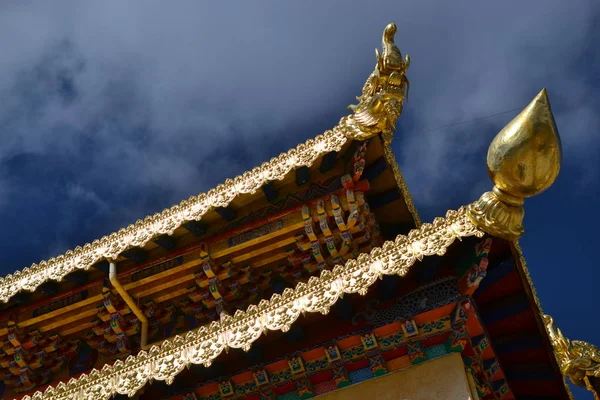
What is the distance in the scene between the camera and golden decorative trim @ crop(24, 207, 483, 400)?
5.73m

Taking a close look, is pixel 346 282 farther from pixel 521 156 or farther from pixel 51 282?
pixel 51 282

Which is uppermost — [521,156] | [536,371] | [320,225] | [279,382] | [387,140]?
[387,140]

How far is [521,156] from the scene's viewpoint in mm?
5441

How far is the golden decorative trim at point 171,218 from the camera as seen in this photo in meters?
7.69

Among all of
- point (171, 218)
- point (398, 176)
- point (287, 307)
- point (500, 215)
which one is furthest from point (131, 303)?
point (500, 215)

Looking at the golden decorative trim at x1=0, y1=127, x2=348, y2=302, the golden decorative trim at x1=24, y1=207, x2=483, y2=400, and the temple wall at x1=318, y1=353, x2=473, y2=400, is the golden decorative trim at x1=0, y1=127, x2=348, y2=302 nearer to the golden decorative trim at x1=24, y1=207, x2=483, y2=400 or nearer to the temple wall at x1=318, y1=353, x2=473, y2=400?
the golden decorative trim at x1=24, y1=207, x2=483, y2=400

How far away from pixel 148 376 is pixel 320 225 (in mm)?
2606

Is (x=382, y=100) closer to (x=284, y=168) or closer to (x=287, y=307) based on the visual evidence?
(x=284, y=168)

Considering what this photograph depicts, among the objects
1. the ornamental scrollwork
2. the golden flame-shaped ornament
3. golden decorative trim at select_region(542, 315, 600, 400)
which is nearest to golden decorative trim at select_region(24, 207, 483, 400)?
the golden flame-shaped ornament

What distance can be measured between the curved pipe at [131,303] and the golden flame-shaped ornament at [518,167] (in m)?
4.12

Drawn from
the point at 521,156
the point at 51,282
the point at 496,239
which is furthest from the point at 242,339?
the point at 51,282

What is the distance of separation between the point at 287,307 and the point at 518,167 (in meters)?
2.08

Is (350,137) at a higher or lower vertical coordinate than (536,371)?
higher

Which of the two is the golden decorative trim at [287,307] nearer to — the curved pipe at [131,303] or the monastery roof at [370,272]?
the monastery roof at [370,272]
